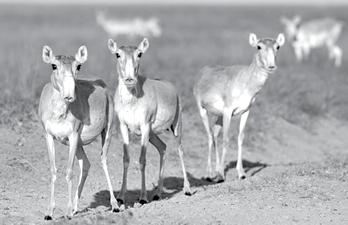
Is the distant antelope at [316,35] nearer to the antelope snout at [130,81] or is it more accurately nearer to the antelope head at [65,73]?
the antelope snout at [130,81]

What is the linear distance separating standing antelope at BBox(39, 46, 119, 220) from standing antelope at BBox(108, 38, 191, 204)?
504 mm

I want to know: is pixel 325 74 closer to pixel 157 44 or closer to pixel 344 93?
pixel 344 93

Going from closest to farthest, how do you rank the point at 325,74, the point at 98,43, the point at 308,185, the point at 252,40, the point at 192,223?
the point at 192,223 → the point at 308,185 → the point at 252,40 → the point at 325,74 → the point at 98,43

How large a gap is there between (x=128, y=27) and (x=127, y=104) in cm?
4957

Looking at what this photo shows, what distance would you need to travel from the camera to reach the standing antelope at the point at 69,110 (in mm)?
9414

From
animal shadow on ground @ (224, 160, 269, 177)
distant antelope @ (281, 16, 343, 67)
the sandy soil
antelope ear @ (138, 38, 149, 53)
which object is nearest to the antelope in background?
distant antelope @ (281, 16, 343, 67)

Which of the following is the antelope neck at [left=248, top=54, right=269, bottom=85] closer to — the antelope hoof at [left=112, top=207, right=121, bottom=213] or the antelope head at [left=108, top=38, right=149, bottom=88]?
the antelope head at [left=108, top=38, right=149, bottom=88]

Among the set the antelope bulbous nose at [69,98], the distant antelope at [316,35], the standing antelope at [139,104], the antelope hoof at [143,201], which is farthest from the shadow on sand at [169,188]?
the distant antelope at [316,35]

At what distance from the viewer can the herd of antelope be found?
963 cm

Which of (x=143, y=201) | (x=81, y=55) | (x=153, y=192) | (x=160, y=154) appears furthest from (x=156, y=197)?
(x=81, y=55)

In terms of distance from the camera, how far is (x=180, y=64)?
25.9 metres

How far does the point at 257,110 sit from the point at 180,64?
7559 mm

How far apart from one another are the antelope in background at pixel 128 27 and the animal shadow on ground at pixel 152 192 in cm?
4442

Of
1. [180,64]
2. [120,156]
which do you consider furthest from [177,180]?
[180,64]
